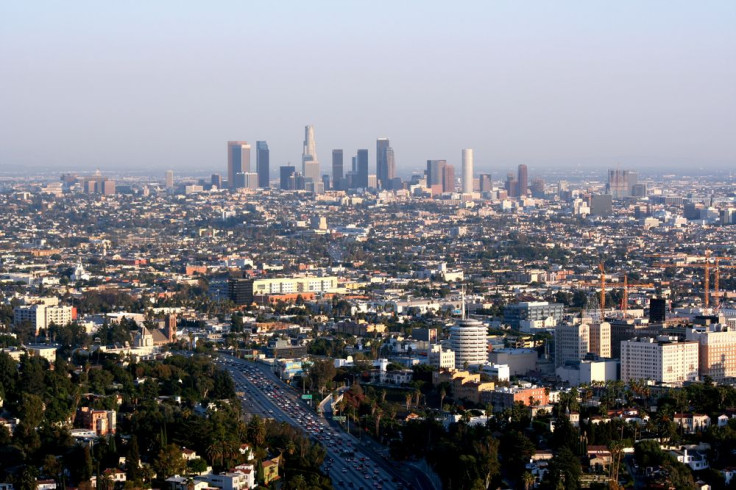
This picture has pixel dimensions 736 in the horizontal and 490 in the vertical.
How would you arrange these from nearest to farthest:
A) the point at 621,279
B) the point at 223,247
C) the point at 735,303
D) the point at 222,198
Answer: the point at 735,303 < the point at 621,279 < the point at 223,247 < the point at 222,198

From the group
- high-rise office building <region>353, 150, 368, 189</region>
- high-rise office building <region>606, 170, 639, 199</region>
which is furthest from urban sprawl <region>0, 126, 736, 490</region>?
high-rise office building <region>353, 150, 368, 189</region>

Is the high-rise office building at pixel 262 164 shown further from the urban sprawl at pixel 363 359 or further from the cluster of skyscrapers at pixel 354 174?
the urban sprawl at pixel 363 359

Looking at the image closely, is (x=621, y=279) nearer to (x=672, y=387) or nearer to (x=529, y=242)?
(x=529, y=242)

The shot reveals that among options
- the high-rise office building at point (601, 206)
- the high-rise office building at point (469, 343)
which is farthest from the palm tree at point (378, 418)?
the high-rise office building at point (601, 206)

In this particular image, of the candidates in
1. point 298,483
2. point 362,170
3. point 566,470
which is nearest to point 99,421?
point 298,483

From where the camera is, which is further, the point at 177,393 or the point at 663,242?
the point at 663,242

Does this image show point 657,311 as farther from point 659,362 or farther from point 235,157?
point 235,157

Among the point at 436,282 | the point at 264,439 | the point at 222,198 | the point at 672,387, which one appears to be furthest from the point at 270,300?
the point at 222,198
